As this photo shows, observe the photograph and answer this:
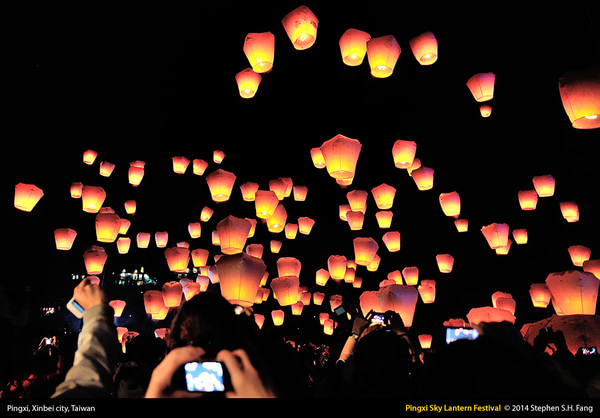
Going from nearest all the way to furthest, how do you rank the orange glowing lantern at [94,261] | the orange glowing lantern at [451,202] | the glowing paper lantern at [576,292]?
the glowing paper lantern at [576,292]
the orange glowing lantern at [451,202]
the orange glowing lantern at [94,261]

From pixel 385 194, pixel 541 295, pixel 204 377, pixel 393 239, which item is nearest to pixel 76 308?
pixel 204 377

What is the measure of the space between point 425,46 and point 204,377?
716 cm

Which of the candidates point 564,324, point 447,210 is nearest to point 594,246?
point 447,210

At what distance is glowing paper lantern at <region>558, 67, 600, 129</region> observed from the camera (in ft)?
15.0

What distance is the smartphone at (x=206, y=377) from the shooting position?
151cm

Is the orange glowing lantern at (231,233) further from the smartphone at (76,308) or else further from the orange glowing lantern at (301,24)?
the smartphone at (76,308)

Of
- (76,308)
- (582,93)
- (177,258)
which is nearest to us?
(76,308)

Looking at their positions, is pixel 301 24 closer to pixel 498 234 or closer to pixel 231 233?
pixel 231 233

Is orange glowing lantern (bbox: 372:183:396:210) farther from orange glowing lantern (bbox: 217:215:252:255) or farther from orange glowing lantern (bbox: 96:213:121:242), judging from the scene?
orange glowing lantern (bbox: 96:213:121:242)

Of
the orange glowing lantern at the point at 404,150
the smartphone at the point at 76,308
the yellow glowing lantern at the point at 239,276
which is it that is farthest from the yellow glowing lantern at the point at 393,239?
the smartphone at the point at 76,308

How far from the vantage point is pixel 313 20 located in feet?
21.9

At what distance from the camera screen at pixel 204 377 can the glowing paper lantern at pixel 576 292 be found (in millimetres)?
7820

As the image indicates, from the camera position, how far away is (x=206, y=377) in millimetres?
1525

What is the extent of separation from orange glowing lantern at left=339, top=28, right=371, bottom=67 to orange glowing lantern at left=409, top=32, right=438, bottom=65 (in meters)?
0.85
